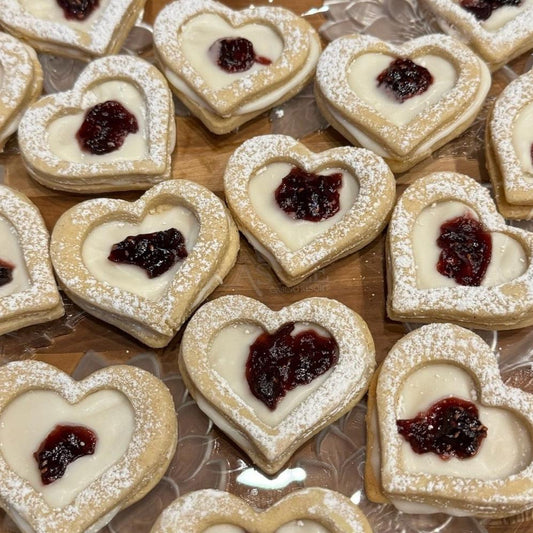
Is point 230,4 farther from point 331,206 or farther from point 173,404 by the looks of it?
point 173,404

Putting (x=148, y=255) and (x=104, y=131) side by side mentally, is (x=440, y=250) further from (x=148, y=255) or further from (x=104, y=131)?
(x=104, y=131)

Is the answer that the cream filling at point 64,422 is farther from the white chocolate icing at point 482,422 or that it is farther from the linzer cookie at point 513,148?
the linzer cookie at point 513,148

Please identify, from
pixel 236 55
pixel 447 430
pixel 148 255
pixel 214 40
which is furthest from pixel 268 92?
pixel 447 430

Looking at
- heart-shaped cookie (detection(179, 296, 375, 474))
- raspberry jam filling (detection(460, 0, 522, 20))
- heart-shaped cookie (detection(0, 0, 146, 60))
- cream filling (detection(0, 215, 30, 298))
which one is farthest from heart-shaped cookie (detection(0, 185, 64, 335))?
raspberry jam filling (detection(460, 0, 522, 20))

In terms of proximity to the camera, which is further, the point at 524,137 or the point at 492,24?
the point at 492,24

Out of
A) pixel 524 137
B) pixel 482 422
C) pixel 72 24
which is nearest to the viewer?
pixel 482 422

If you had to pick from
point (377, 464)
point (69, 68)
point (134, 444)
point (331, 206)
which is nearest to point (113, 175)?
point (69, 68)

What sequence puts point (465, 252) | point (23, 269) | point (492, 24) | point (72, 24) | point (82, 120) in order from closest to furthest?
point (465, 252) < point (23, 269) < point (82, 120) < point (492, 24) < point (72, 24)
